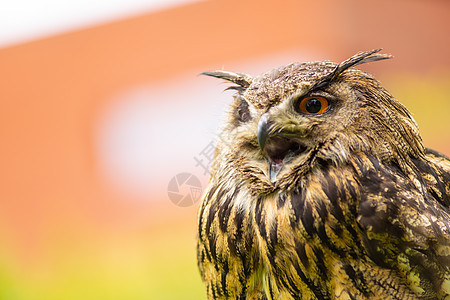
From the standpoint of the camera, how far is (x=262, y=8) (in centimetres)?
218

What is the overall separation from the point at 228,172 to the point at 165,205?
1241 millimetres

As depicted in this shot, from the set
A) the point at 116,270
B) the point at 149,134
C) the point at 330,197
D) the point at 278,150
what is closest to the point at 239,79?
the point at 278,150

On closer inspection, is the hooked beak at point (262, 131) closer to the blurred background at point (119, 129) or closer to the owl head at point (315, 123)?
the owl head at point (315, 123)

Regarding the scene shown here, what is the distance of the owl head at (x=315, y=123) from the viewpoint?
3.01 ft

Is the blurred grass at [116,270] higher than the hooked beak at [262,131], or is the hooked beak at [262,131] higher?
the hooked beak at [262,131]

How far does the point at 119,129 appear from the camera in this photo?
2.20m

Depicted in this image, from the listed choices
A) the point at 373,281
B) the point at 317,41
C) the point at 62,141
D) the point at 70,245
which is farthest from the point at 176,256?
the point at 373,281

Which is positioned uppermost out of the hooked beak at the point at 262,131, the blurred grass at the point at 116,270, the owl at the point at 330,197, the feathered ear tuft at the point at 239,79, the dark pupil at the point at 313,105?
the feathered ear tuft at the point at 239,79

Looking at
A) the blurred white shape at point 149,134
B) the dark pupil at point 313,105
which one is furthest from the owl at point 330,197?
the blurred white shape at point 149,134

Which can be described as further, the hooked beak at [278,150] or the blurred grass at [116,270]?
the blurred grass at [116,270]

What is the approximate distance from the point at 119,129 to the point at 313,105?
4.72 ft

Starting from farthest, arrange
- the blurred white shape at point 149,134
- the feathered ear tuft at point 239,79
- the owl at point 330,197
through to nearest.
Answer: the blurred white shape at point 149,134 < the feathered ear tuft at point 239,79 < the owl at point 330,197

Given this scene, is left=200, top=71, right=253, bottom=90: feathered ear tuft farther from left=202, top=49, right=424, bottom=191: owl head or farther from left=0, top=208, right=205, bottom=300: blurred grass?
left=0, top=208, right=205, bottom=300: blurred grass

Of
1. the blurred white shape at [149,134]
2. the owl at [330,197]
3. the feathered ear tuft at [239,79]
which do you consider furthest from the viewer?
the blurred white shape at [149,134]
